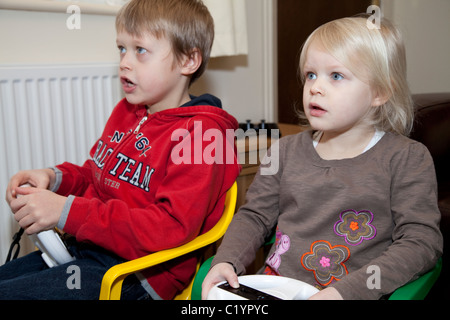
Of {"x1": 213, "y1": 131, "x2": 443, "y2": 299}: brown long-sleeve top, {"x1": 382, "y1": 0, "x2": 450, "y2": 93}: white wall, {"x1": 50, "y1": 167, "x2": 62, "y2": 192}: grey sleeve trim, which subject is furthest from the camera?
{"x1": 382, "y1": 0, "x2": 450, "y2": 93}: white wall

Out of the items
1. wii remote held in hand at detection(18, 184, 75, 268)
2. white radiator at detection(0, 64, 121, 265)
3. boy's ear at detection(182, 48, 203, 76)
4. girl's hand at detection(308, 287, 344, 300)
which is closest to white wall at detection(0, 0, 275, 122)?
white radiator at detection(0, 64, 121, 265)

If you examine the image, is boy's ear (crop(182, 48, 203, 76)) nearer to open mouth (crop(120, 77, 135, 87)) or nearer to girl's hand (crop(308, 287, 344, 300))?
open mouth (crop(120, 77, 135, 87))

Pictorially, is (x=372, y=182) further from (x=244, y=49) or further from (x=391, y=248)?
(x=244, y=49)

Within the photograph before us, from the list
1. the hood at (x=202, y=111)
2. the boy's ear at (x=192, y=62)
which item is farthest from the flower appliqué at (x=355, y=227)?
the boy's ear at (x=192, y=62)

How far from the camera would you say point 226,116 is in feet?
3.82

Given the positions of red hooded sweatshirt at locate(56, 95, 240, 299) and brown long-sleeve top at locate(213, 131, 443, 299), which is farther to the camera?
red hooded sweatshirt at locate(56, 95, 240, 299)

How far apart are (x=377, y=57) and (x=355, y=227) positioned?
0.35 metres

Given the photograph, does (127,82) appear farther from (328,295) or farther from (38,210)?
(328,295)

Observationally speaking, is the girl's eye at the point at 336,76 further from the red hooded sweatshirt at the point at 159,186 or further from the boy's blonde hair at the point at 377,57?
the red hooded sweatshirt at the point at 159,186

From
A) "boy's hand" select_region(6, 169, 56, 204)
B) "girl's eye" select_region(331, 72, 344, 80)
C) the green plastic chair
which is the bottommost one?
the green plastic chair

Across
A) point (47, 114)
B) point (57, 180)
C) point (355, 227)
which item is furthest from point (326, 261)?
point (47, 114)

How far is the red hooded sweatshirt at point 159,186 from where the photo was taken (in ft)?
3.27

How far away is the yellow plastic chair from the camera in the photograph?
2.97 feet

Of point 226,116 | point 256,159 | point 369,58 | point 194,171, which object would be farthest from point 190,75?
point 256,159
